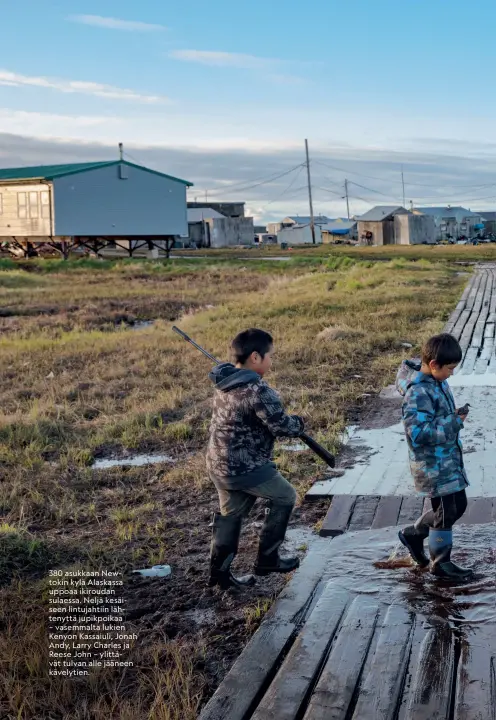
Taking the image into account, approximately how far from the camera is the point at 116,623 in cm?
435

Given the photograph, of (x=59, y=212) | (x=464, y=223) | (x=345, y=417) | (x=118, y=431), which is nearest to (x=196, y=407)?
(x=118, y=431)

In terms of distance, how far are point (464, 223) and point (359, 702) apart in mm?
87833

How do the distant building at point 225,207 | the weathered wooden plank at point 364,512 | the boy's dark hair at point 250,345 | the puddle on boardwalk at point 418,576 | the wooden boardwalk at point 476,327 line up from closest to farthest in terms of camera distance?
the puddle on boardwalk at point 418,576
the boy's dark hair at point 250,345
the weathered wooden plank at point 364,512
the wooden boardwalk at point 476,327
the distant building at point 225,207

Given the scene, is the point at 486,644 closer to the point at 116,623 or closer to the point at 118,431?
the point at 116,623

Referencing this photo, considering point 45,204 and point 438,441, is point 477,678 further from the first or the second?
point 45,204

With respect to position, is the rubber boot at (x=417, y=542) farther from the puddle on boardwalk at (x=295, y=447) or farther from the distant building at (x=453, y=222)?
the distant building at (x=453, y=222)

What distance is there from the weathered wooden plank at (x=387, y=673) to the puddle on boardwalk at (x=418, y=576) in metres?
0.18

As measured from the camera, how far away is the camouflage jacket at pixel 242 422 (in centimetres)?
446

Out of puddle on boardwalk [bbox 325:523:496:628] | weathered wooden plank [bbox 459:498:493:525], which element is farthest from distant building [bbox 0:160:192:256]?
puddle on boardwalk [bbox 325:523:496:628]

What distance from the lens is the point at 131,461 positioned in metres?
7.80

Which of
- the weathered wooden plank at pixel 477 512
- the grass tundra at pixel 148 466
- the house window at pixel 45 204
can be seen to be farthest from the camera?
the house window at pixel 45 204

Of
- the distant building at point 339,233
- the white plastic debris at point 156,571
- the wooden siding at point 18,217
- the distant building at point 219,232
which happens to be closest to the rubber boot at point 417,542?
the white plastic debris at point 156,571

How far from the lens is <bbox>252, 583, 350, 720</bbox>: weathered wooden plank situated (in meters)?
3.25

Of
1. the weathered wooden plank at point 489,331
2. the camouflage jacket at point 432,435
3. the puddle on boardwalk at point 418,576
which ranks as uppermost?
the weathered wooden plank at point 489,331
